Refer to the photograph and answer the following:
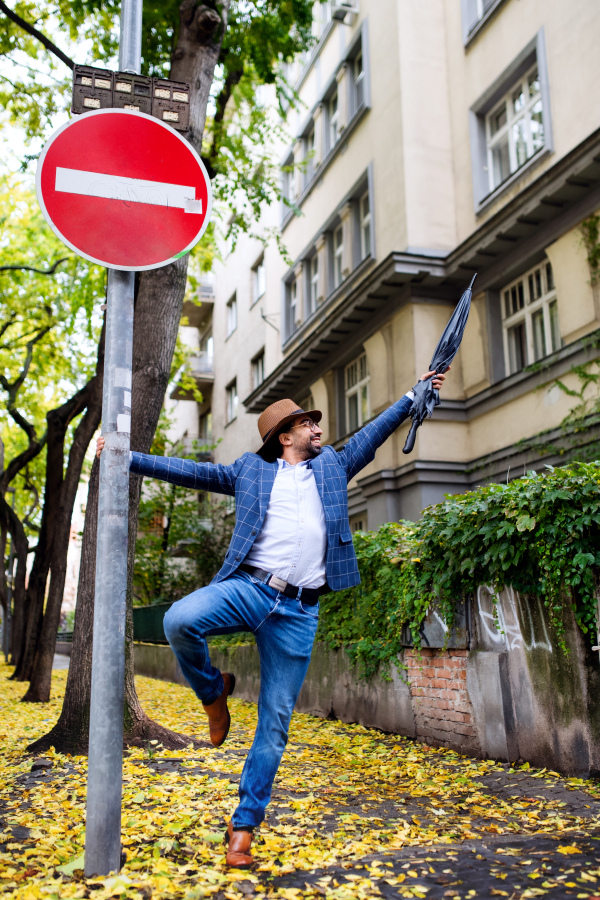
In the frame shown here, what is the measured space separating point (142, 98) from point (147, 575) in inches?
752

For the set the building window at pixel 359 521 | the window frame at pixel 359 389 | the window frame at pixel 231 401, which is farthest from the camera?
the window frame at pixel 231 401

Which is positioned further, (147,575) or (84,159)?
(147,575)

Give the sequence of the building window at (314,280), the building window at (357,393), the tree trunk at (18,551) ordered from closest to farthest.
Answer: the building window at (357,393) < the tree trunk at (18,551) < the building window at (314,280)

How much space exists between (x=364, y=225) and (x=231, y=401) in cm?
1270

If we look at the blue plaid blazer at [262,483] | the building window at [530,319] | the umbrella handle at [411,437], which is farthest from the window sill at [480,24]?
the blue plaid blazer at [262,483]

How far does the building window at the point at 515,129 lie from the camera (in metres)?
13.8

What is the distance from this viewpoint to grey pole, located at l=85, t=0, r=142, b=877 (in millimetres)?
3258

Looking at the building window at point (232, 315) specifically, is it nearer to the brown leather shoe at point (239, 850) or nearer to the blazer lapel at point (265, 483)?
the blazer lapel at point (265, 483)

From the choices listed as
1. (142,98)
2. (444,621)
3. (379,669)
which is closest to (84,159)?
(142,98)

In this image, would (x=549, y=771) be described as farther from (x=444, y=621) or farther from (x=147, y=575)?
(x=147, y=575)

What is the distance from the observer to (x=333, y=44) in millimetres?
21109

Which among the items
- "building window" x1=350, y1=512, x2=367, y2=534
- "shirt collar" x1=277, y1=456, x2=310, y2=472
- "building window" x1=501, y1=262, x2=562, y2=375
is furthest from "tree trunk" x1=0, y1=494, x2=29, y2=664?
"shirt collar" x1=277, y1=456, x2=310, y2=472

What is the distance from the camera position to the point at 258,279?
1126 inches

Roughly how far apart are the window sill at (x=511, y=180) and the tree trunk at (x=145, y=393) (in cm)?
641
